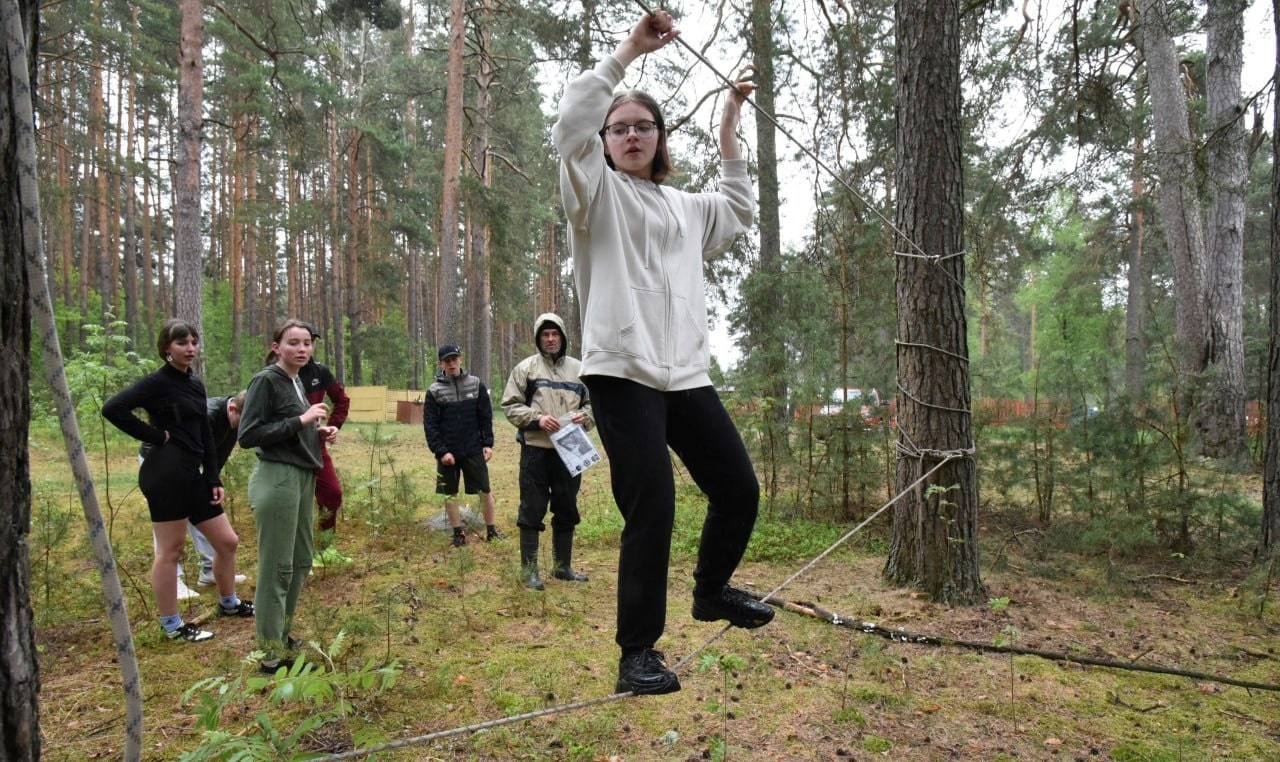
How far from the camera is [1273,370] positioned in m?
4.50

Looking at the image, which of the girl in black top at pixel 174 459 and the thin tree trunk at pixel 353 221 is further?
the thin tree trunk at pixel 353 221

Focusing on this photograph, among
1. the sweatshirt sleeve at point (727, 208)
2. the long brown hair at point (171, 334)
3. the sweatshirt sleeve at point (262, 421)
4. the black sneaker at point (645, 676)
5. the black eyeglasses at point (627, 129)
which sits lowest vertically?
the black sneaker at point (645, 676)

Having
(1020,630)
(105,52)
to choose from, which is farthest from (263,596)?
(105,52)

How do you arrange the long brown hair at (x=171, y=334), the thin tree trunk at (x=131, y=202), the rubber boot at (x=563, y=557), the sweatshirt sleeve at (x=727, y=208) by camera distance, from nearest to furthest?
the sweatshirt sleeve at (x=727, y=208) → the long brown hair at (x=171, y=334) → the rubber boot at (x=563, y=557) → the thin tree trunk at (x=131, y=202)

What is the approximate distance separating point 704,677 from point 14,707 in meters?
2.64

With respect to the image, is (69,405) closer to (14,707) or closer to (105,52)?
(14,707)

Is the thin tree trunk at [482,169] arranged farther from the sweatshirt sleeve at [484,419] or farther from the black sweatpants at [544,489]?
the black sweatpants at [544,489]

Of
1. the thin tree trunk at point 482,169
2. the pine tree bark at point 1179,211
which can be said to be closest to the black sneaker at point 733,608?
the pine tree bark at point 1179,211

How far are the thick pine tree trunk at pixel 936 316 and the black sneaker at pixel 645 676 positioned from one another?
2.57m

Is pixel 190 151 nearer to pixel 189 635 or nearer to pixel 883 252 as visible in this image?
pixel 189 635

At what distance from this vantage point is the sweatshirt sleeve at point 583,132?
1967 mm

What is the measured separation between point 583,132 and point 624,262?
0.40 metres

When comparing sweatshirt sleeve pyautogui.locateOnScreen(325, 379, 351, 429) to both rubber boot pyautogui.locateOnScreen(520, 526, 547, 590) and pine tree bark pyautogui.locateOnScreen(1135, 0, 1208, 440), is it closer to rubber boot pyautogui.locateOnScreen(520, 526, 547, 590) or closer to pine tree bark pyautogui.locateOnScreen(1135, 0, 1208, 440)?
rubber boot pyautogui.locateOnScreen(520, 526, 547, 590)

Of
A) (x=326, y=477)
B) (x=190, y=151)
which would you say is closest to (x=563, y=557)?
(x=326, y=477)
